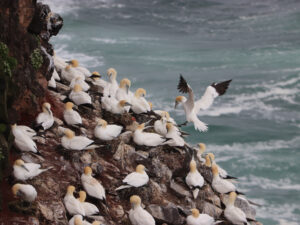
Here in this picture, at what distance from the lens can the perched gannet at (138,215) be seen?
11930 mm

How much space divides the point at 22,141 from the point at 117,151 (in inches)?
102

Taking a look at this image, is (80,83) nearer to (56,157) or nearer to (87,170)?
(56,157)

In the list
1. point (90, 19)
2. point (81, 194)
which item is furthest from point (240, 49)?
point (81, 194)

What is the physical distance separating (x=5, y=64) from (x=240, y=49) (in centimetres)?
3917

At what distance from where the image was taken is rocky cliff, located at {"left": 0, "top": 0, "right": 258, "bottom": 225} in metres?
11.6

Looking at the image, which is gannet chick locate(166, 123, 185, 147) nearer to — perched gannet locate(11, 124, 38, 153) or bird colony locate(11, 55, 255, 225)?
bird colony locate(11, 55, 255, 225)

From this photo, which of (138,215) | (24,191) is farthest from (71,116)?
(24,191)

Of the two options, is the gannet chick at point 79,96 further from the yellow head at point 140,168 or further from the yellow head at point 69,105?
the yellow head at point 140,168

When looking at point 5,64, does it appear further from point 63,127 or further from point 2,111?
point 63,127

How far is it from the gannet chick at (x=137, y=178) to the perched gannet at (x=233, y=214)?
2211 mm

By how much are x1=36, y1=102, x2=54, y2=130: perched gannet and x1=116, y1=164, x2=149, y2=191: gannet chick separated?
200 cm

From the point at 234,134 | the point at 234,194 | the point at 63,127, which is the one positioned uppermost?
the point at 63,127

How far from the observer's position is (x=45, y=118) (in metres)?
13.2

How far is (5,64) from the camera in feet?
40.2
